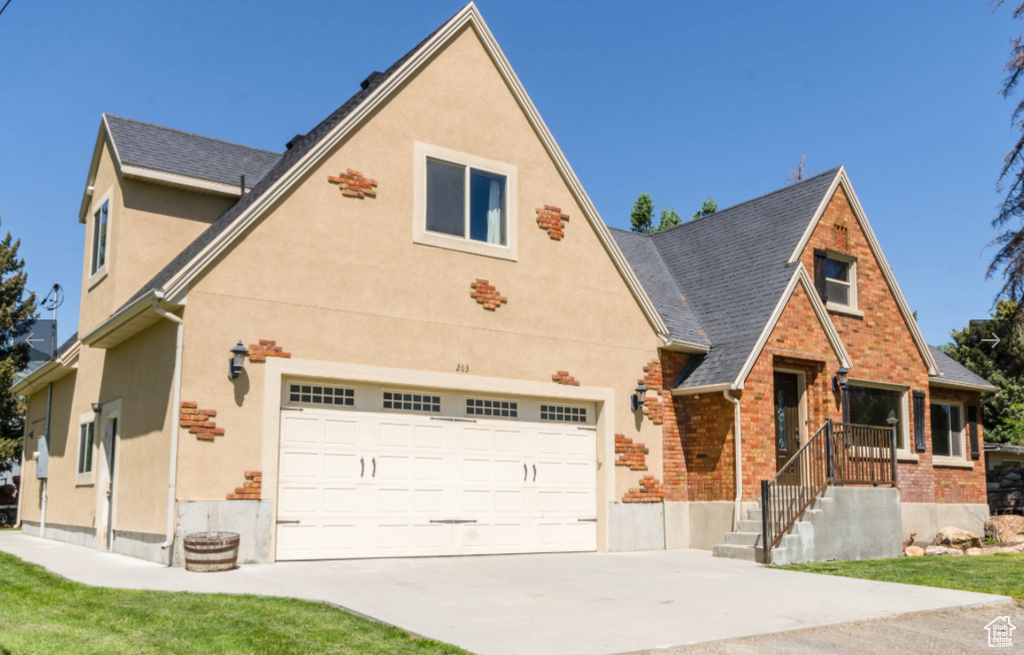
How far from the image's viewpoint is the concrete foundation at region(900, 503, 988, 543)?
19.2m

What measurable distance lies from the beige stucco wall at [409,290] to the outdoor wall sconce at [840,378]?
3.93m

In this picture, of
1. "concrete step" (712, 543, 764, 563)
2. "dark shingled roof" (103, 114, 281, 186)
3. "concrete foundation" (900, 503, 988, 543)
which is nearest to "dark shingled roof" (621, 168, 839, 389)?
"concrete step" (712, 543, 764, 563)

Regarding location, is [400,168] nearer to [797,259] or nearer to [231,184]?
[231,184]

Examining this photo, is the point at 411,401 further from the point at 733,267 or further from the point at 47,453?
the point at 47,453

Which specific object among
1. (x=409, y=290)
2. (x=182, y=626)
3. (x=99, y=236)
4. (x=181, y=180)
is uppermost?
(x=181, y=180)

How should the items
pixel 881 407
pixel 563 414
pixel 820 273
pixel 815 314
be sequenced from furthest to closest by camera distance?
1. pixel 881 407
2. pixel 820 273
3. pixel 815 314
4. pixel 563 414

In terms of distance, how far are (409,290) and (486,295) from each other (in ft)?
4.80

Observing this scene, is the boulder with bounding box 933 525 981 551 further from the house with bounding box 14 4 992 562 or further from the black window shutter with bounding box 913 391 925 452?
the black window shutter with bounding box 913 391 925 452

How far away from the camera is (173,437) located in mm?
11906

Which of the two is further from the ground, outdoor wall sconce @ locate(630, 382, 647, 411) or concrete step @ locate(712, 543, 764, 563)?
outdoor wall sconce @ locate(630, 382, 647, 411)

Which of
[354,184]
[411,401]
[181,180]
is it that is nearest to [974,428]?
[411,401]

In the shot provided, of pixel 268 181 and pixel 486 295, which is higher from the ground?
pixel 268 181

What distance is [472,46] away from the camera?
51.6 ft

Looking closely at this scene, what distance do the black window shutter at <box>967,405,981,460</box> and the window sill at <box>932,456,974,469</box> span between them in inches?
13.4
